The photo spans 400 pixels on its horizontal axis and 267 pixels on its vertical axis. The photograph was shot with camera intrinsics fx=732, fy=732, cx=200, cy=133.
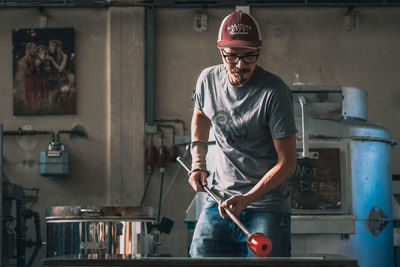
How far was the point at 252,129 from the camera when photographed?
2.75 meters

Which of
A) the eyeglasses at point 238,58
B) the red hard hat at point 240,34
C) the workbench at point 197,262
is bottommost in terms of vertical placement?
the workbench at point 197,262

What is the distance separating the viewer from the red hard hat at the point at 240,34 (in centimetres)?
273

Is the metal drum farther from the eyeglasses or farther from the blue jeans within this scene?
the eyeglasses

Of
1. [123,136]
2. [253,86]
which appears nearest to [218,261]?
[253,86]

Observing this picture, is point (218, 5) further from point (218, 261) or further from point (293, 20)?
point (218, 261)

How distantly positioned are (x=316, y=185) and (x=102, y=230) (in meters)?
1.59

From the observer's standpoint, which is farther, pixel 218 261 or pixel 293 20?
pixel 293 20

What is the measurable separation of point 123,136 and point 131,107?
349 millimetres

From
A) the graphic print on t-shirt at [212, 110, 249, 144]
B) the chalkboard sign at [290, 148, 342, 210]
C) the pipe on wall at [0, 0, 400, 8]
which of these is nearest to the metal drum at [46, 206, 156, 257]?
the chalkboard sign at [290, 148, 342, 210]

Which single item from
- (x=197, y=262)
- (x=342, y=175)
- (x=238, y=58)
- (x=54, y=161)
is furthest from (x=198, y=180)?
(x=54, y=161)

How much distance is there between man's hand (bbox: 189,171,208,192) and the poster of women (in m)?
5.90

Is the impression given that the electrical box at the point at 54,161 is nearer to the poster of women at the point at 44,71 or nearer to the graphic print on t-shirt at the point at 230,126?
→ the poster of women at the point at 44,71

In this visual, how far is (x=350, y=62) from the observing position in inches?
339

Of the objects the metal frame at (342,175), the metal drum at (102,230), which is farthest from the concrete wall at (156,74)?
the metal frame at (342,175)
